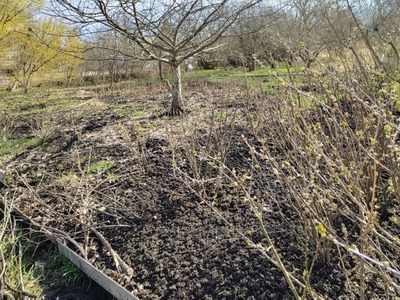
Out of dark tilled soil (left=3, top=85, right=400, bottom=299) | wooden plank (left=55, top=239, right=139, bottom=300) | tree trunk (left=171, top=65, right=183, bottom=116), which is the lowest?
Answer: wooden plank (left=55, top=239, right=139, bottom=300)

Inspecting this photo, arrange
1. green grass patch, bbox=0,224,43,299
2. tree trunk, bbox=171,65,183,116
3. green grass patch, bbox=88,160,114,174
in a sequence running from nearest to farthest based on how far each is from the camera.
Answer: green grass patch, bbox=0,224,43,299
green grass patch, bbox=88,160,114,174
tree trunk, bbox=171,65,183,116

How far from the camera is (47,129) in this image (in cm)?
671

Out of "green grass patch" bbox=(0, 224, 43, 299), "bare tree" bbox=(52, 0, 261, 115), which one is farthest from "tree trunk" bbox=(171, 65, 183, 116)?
"green grass patch" bbox=(0, 224, 43, 299)

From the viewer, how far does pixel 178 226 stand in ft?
10.1

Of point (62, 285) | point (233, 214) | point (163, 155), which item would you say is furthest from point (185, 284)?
point (163, 155)

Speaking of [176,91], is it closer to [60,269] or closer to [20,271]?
[60,269]

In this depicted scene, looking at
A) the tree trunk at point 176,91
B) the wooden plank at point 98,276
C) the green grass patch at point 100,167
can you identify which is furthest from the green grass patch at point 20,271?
the tree trunk at point 176,91

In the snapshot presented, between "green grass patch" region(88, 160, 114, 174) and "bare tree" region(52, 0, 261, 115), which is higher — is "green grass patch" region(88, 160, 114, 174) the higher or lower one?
the lower one

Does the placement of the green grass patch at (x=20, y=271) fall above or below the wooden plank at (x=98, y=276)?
below

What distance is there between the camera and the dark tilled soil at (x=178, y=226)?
2285mm

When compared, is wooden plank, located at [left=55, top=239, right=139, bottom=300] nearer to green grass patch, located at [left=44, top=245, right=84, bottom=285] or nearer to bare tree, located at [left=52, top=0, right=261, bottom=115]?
green grass patch, located at [left=44, top=245, right=84, bottom=285]

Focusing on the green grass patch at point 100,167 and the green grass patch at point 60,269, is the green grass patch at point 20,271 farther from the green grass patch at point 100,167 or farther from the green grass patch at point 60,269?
the green grass patch at point 100,167

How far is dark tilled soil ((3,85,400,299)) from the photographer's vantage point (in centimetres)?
229

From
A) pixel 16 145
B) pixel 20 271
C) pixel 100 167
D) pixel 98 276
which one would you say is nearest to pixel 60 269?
pixel 20 271
